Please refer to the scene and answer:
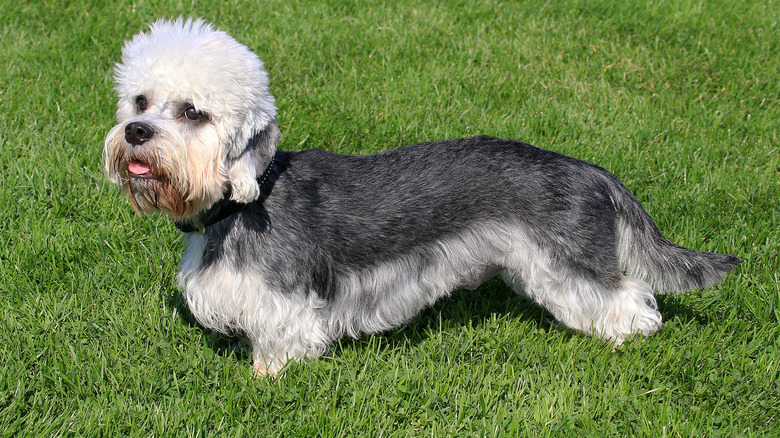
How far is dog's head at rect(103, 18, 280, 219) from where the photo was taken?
3100 millimetres

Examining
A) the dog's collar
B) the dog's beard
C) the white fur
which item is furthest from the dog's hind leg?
the dog's beard

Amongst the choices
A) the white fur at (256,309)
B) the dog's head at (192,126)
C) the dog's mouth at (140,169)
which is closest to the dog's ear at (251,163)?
the dog's head at (192,126)

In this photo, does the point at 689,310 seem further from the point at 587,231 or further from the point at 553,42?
the point at 553,42

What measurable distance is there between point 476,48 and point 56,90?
3.85 m

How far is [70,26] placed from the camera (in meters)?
6.95

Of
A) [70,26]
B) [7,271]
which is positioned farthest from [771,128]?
[70,26]

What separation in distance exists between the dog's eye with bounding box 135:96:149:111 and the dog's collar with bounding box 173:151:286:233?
553mm

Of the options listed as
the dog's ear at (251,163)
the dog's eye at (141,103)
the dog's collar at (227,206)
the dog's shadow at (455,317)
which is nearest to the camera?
the dog's ear at (251,163)

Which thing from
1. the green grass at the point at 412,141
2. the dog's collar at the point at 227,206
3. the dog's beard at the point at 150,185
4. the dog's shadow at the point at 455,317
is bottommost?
the dog's shadow at the point at 455,317

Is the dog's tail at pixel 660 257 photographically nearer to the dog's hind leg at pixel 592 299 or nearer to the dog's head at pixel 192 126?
the dog's hind leg at pixel 592 299

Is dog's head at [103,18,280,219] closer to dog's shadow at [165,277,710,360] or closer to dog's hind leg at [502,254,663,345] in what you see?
dog's shadow at [165,277,710,360]

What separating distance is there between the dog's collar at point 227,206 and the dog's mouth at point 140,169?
357 millimetres

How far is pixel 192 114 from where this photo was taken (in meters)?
3.19

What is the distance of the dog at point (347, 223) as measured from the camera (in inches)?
125
